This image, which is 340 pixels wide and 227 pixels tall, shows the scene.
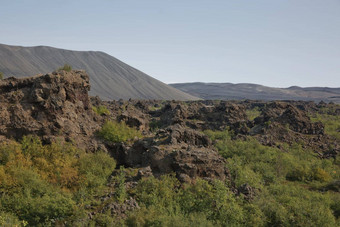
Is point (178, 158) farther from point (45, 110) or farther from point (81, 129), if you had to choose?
point (45, 110)

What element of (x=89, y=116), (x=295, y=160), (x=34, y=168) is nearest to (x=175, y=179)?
(x=34, y=168)

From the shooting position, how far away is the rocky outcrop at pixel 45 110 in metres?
18.1

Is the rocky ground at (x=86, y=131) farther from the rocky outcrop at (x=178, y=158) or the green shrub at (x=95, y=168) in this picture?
the green shrub at (x=95, y=168)

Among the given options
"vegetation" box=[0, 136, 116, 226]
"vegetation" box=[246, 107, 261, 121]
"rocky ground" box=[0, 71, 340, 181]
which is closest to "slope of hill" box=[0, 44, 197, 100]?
"vegetation" box=[246, 107, 261, 121]

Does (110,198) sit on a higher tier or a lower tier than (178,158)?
lower

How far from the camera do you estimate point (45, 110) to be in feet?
62.6

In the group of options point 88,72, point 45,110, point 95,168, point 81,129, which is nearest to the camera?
point 95,168

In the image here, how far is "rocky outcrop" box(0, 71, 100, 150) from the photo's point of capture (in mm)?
18109

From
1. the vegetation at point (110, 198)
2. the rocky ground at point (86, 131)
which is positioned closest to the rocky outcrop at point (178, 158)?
the rocky ground at point (86, 131)

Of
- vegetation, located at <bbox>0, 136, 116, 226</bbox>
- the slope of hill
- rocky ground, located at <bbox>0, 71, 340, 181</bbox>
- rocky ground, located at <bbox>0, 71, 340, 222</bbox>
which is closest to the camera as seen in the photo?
vegetation, located at <bbox>0, 136, 116, 226</bbox>

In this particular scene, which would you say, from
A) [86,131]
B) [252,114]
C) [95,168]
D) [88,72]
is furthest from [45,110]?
[88,72]

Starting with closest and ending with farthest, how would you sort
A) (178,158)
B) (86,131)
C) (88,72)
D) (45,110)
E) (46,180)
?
(46,180), (178,158), (45,110), (86,131), (88,72)

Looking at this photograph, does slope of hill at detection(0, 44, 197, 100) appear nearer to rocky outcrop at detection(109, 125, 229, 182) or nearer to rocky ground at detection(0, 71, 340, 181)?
rocky ground at detection(0, 71, 340, 181)

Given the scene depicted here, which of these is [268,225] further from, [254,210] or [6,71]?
[6,71]
